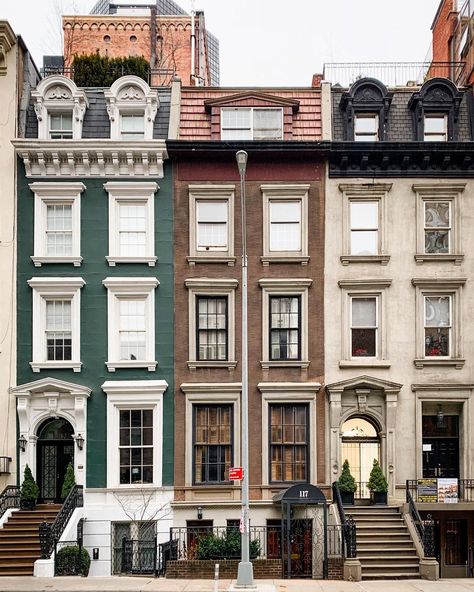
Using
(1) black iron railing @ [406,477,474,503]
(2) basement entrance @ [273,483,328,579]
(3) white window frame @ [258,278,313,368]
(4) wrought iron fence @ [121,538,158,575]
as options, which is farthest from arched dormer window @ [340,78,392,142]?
(4) wrought iron fence @ [121,538,158,575]

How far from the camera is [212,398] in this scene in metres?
27.0

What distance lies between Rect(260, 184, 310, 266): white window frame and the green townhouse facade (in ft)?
10.3

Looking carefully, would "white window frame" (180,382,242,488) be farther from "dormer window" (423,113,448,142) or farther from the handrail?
Answer: "dormer window" (423,113,448,142)

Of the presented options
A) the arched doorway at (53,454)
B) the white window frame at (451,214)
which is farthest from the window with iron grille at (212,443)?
the white window frame at (451,214)

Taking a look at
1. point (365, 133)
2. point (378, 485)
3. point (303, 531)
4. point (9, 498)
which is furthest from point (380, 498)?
point (365, 133)

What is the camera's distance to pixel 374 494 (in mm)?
26297

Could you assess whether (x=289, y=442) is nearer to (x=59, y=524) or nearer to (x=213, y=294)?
(x=213, y=294)

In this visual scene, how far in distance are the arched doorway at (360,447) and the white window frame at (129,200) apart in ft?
28.1

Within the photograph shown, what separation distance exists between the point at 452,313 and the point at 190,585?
491 inches

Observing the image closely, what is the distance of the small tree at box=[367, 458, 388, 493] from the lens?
85.6 ft

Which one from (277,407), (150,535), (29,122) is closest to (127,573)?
(150,535)

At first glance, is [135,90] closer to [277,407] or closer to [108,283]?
[108,283]

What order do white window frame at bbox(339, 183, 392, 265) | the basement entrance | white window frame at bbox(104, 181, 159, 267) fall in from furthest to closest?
1. white window frame at bbox(339, 183, 392, 265)
2. white window frame at bbox(104, 181, 159, 267)
3. the basement entrance

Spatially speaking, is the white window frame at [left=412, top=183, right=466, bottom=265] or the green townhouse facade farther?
the white window frame at [left=412, top=183, right=466, bottom=265]
